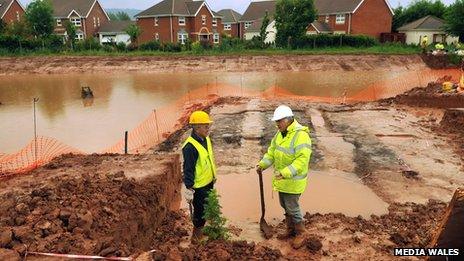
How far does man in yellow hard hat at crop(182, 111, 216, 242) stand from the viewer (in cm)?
521

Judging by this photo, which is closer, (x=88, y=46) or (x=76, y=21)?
(x=88, y=46)

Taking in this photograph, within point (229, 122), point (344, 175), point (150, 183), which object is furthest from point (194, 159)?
point (229, 122)

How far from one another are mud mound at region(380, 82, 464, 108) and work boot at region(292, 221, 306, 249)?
11.9 m

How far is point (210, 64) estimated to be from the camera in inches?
1312

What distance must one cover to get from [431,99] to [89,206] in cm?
1403

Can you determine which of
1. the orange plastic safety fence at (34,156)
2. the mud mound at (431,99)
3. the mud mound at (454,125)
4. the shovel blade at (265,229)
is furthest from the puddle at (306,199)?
the mud mound at (431,99)

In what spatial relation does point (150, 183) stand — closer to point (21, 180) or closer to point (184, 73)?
point (21, 180)

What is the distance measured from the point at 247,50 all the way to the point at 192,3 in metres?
16.4

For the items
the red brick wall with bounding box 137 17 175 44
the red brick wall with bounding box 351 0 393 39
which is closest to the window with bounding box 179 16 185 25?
the red brick wall with bounding box 137 17 175 44

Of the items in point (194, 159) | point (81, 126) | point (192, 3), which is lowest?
point (81, 126)

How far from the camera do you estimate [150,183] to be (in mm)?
6742

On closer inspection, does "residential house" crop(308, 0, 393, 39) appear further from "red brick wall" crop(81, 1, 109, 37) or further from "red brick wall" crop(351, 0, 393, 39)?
"red brick wall" crop(81, 1, 109, 37)

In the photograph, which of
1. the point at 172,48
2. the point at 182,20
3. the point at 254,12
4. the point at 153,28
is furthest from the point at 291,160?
the point at 254,12

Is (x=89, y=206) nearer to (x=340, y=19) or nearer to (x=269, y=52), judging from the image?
(x=269, y=52)
